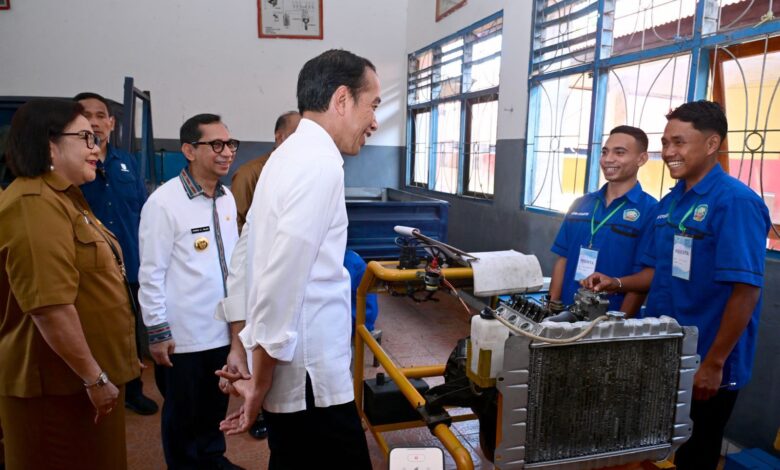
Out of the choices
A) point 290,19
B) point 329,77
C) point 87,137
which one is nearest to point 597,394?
point 329,77

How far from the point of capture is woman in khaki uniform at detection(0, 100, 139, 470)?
1230 millimetres

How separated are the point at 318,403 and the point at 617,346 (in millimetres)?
709

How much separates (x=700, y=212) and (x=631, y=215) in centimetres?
45

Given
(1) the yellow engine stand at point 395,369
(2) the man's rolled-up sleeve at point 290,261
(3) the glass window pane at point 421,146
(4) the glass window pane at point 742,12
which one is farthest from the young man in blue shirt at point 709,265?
(3) the glass window pane at point 421,146

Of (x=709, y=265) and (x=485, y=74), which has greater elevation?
(x=485, y=74)

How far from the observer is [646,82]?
2898 millimetres

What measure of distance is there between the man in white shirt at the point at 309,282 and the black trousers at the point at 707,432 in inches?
44.5

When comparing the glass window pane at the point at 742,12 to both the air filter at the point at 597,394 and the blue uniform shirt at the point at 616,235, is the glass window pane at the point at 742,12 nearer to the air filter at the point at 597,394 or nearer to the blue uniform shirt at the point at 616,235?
the blue uniform shirt at the point at 616,235

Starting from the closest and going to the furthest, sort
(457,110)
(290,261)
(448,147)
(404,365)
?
(290,261)
(404,365)
(457,110)
(448,147)

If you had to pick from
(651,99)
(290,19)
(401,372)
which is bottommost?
(401,372)

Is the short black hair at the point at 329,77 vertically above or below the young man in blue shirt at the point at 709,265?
above

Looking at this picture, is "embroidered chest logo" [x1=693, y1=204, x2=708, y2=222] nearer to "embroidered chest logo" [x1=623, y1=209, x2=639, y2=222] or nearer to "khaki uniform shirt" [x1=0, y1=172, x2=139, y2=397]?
"embroidered chest logo" [x1=623, y1=209, x2=639, y2=222]

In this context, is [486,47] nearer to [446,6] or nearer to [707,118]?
[446,6]

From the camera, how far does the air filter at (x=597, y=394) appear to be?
108cm
